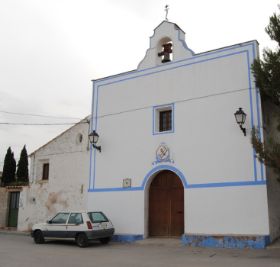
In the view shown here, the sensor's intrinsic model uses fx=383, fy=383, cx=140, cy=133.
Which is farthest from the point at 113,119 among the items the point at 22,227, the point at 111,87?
the point at 22,227

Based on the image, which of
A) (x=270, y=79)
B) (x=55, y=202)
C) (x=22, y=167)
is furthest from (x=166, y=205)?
(x=22, y=167)

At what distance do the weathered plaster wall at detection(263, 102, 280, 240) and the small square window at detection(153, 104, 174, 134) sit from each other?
11.5 ft

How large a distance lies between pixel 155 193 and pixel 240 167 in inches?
144

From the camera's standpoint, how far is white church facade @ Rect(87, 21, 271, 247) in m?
12.6

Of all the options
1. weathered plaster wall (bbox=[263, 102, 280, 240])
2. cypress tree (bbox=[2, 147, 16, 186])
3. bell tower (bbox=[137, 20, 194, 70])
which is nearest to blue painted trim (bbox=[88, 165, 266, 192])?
weathered plaster wall (bbox=[263, 102, 280, 240])

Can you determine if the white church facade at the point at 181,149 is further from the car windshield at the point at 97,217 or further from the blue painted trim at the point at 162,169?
the car windshield at the point at 97,217

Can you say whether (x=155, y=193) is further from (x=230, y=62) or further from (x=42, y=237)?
(x=230, y=62)

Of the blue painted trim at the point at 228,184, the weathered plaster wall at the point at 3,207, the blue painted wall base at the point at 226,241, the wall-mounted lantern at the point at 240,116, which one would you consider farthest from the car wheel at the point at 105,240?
the weathered plaster wall at the point at 3,207

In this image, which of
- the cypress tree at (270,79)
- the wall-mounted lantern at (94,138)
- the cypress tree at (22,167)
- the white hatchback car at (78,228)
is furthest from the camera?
the cypress tree at (22,167)

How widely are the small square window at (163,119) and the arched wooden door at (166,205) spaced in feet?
5.53

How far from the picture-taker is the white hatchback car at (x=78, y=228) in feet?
43.5

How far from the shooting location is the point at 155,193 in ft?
48.5

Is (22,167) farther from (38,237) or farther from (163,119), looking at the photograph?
(163,119)

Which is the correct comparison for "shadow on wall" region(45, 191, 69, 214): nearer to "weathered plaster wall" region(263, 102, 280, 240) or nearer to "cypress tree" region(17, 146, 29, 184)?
"weathered plaster wall" region(263, 102, 280, 240)
